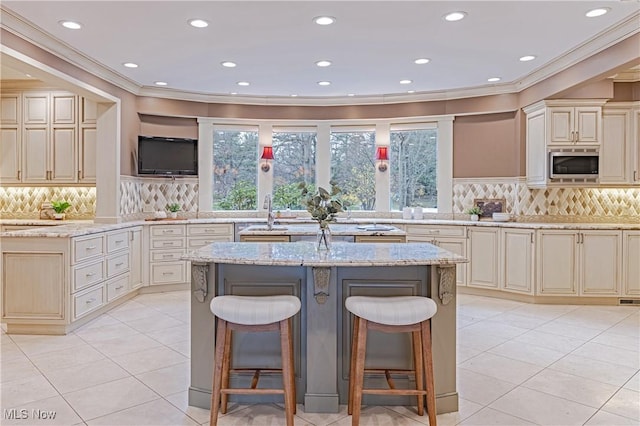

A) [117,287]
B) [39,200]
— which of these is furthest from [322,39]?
[39,200]

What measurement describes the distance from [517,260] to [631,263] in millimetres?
1229

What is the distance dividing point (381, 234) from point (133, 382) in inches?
110

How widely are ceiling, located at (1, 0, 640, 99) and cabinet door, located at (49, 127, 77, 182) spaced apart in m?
0.90

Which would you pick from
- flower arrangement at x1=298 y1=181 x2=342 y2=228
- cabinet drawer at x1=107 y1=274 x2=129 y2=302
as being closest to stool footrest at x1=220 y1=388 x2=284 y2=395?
flower arrangement at x1=298 y1=181 x2=342 y2=228

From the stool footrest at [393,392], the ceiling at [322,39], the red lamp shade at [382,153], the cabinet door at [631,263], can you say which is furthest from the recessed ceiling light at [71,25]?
the cabinet door at [631,263]

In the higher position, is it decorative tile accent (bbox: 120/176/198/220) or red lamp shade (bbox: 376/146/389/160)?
red lamp shade (bbox: 376/146/389/160)

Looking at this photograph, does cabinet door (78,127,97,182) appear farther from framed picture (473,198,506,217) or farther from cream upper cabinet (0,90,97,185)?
framed picture (473,198,506,217)

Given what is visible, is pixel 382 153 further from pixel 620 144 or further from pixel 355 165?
pixel 620 144

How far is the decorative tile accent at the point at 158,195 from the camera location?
19.6ft

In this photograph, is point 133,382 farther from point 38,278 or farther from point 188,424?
point 38,278

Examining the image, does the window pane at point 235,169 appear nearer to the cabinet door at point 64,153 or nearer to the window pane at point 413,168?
the cabinet door at point 64,153

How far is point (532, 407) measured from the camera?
273cm

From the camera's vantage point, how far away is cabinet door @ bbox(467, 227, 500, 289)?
Answer: 18.3 ft

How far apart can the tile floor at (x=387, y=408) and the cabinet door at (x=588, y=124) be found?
205 centimetres
